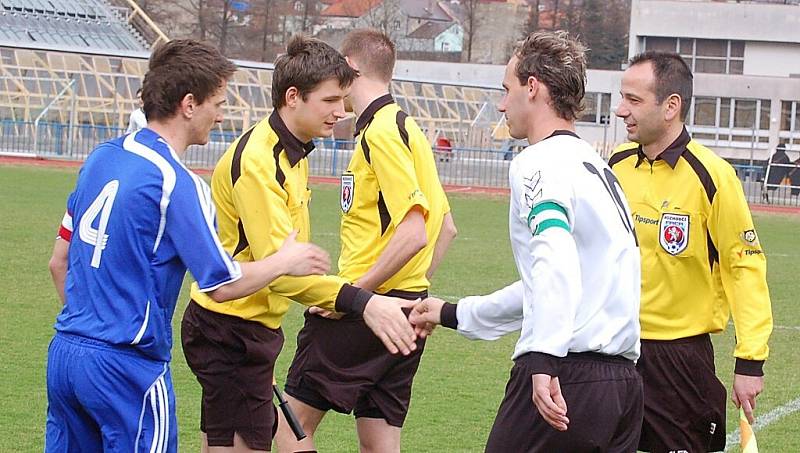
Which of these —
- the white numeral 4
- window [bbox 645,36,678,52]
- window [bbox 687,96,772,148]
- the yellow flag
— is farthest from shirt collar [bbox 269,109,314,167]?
window [bbox 645,36,678,52]

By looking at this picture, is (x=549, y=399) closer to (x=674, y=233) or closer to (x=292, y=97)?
(x=674, y=233)

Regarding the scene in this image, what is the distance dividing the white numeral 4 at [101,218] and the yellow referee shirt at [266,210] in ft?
2.92

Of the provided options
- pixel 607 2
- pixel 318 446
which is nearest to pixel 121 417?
pixel 318 446

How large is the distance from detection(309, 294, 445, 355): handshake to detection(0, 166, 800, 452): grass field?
8.21ft

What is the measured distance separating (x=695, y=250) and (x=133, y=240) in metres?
2.54

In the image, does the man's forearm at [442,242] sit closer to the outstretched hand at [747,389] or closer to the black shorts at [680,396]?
the black shorts at [680,396]

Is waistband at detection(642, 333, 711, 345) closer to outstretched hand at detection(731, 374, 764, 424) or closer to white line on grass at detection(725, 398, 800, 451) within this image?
outstretched hand at detection(731, 374, 764, 424)

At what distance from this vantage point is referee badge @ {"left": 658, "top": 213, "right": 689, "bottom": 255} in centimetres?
556

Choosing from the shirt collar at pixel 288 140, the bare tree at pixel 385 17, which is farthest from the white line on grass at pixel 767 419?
the bare tree at pixel 385 17

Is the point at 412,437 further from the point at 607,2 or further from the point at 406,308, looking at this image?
the point at 607,2

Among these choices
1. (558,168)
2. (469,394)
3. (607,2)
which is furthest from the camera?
(607,2)

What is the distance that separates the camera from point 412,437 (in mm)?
7625

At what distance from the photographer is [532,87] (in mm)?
4402

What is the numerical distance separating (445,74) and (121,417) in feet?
204
